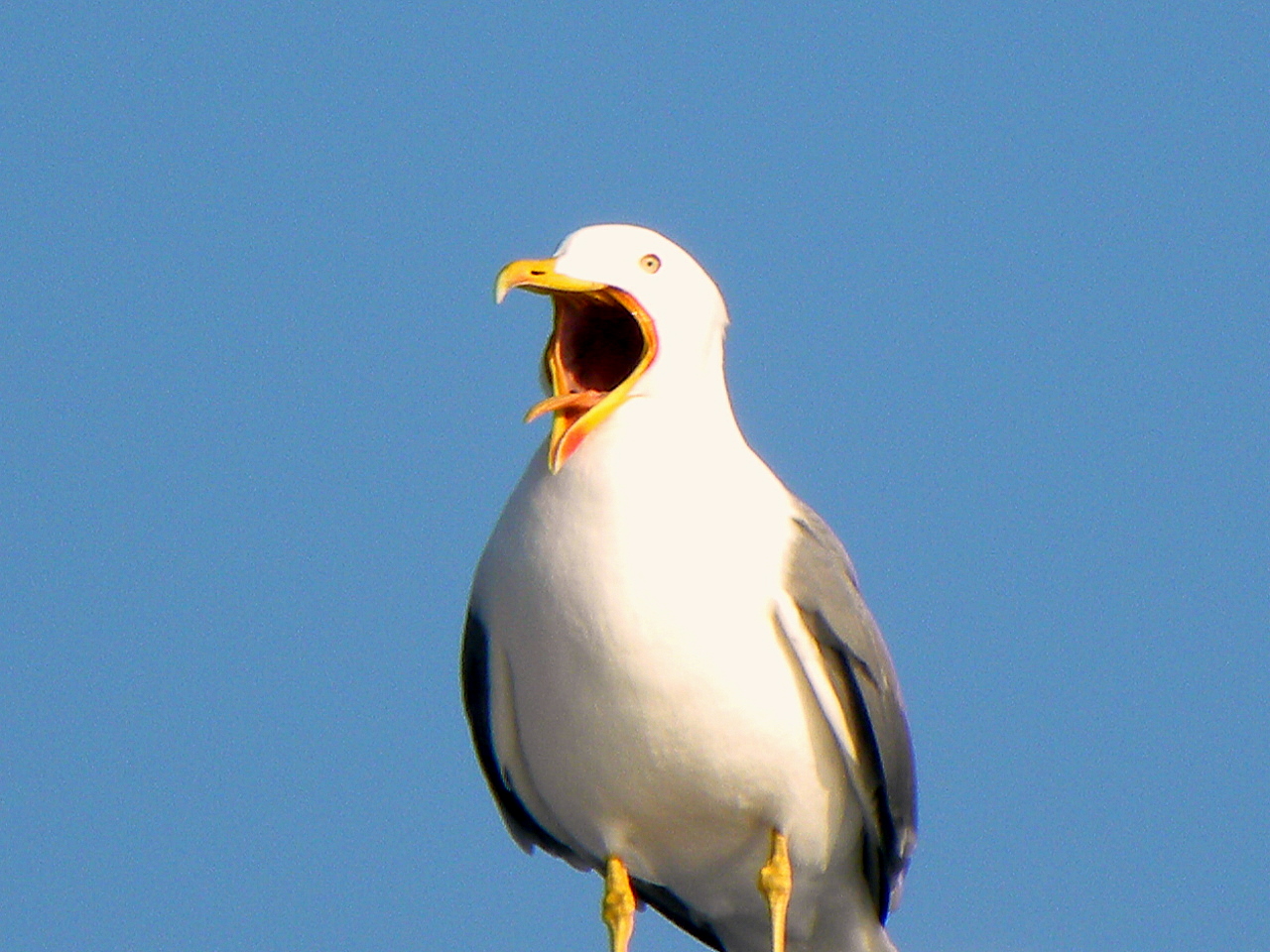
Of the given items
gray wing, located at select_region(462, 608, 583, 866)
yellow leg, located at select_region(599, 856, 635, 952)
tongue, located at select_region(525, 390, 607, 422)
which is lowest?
yellow leg, located at select_region(599, 856, 635, 952)

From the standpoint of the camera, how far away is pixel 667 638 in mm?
5750

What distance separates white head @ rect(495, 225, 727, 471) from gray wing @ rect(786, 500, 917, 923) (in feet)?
1.65

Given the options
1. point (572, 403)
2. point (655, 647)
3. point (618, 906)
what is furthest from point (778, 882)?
point (572, 403)

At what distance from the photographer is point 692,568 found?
5793 mm

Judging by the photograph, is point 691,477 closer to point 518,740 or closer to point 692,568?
point 692,568

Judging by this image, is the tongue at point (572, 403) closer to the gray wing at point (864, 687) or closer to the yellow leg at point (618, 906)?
the gray wing at point (864, 687)

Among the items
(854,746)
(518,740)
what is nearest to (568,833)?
(518,740)

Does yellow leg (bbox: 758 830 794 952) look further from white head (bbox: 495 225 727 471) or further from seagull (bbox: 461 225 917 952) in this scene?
white head (bbox: 495 225 727 471)

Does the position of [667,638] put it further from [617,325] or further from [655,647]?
[617,325]

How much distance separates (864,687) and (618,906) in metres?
0.85

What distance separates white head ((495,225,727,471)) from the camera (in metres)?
5.93

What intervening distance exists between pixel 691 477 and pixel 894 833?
1.21 meters

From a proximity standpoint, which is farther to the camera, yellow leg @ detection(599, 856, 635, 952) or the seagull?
yellow leg @ detection(599, 856, 635, 952)

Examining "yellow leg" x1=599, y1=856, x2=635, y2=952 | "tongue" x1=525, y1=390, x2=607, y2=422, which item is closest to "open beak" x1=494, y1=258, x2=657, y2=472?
"tongue" x1=525, y1=390, x2=607, y2=422
